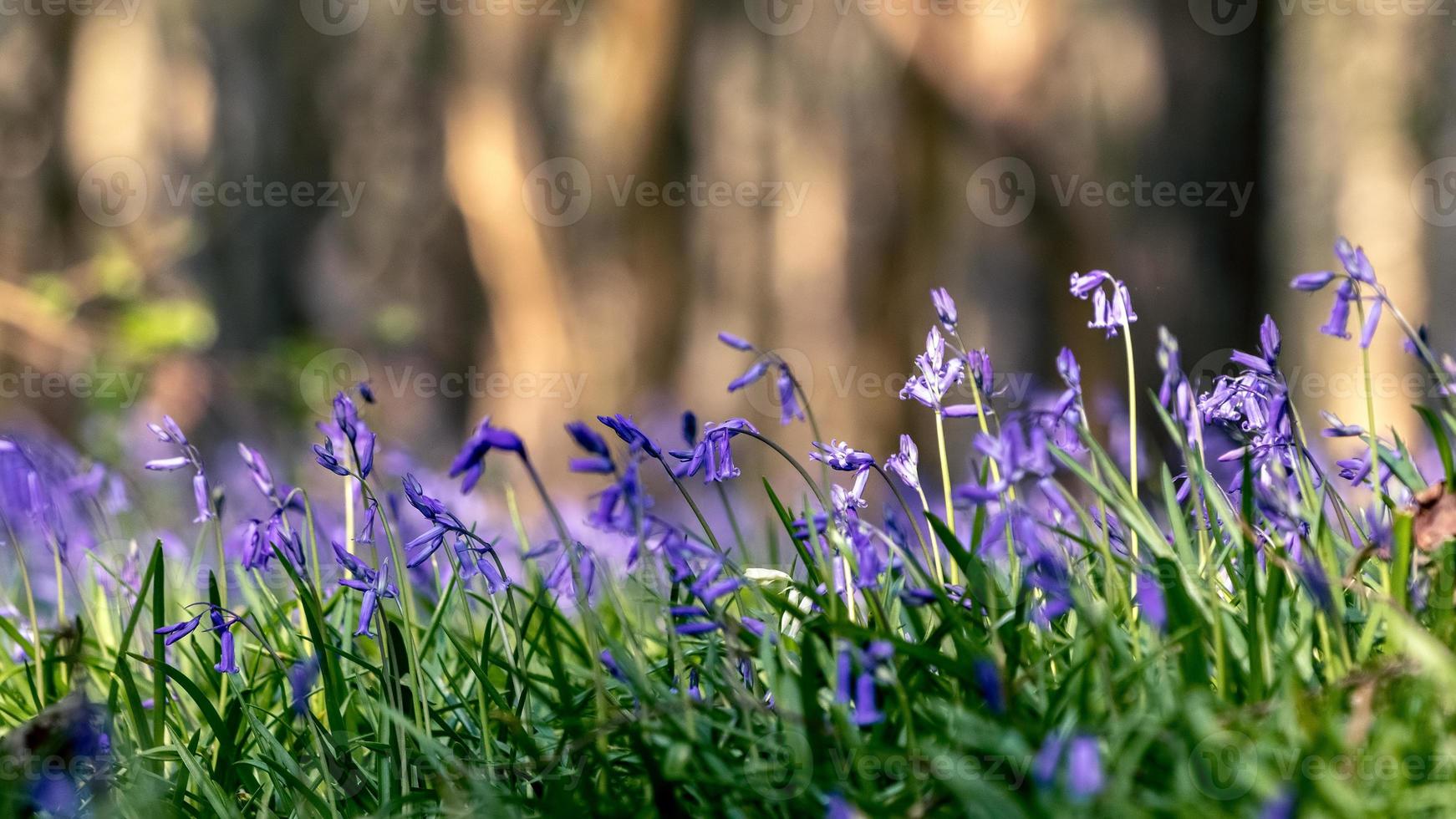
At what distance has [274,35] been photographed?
8383mm

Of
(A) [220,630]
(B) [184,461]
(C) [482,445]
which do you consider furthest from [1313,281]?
(B) [184,461]

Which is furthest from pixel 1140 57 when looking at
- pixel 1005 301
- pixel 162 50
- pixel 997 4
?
pixel 162 50

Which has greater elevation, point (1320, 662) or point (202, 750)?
point (1320, 662)

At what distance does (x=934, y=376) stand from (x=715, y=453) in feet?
1.02

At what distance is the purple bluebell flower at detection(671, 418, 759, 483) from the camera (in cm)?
146

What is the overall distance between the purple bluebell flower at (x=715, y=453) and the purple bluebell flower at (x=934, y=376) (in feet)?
0.77

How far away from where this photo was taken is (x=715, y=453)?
1.53m

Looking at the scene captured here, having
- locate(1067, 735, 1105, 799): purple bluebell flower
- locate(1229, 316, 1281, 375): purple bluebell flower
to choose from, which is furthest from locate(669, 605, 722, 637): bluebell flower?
locate(1229, 316, 1281, 375): purple bluebell flower

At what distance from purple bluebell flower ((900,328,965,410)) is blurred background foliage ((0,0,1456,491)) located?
3648 mm

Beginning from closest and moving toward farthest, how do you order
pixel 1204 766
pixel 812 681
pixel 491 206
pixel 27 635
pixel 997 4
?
pixel 1204 766
pixel 812 681
pixel 27 635
pixel 997 4
pixel 491 206

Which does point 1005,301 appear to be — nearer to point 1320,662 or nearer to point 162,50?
point 1320,662

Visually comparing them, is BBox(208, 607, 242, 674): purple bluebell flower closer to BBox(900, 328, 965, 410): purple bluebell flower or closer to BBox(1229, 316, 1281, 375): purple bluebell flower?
BBox(900, 328, 965, 410): purple bluebell flower

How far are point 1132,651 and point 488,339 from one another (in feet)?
22.5

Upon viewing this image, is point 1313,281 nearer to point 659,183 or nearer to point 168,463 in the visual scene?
point 168,463
